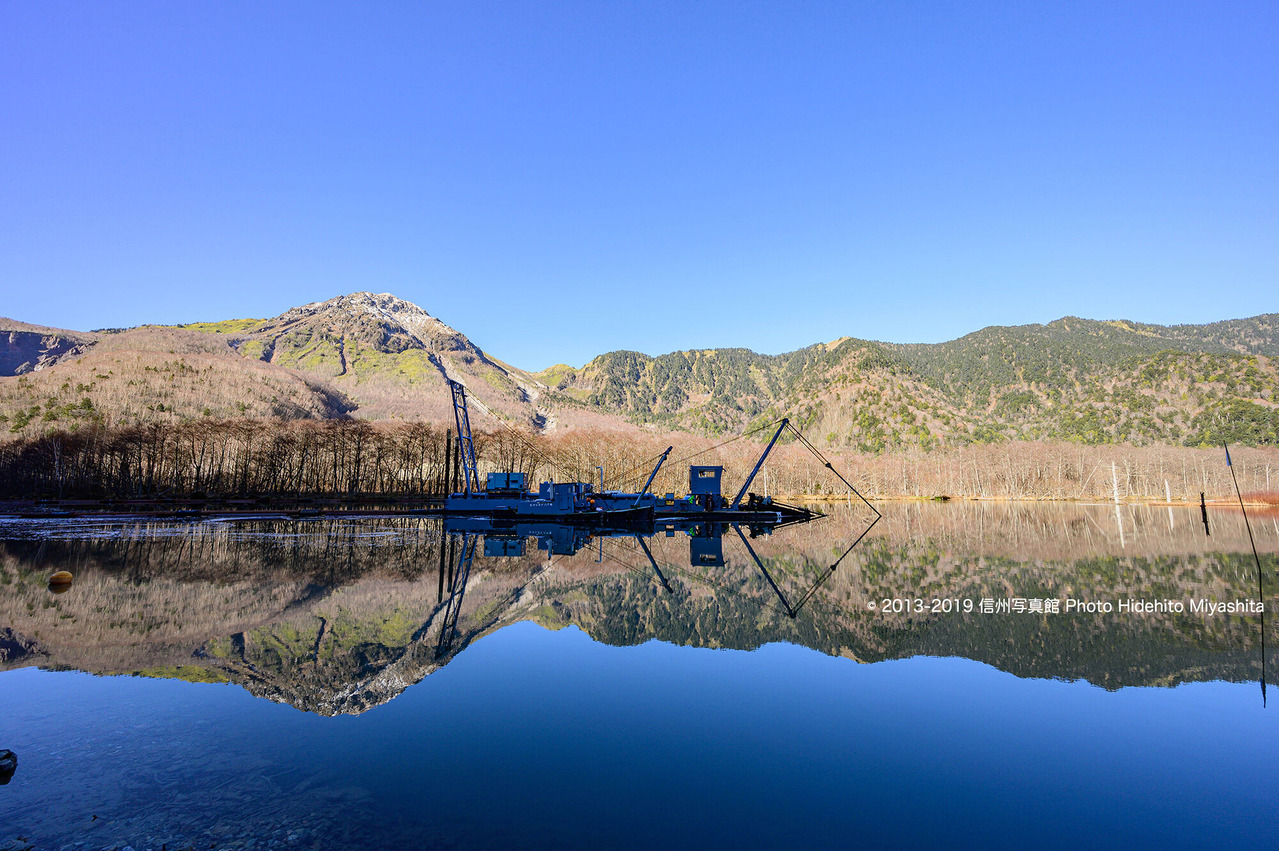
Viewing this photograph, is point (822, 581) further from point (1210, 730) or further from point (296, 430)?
point (296, 430)

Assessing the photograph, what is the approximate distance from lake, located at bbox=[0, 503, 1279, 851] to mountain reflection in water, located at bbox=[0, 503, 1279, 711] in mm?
163

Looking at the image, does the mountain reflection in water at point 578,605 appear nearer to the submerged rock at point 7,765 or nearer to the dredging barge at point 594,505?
the submerged rock at point 7,765

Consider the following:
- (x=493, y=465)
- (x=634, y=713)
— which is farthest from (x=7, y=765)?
(x=493, y=465)

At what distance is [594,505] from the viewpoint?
8662 centimetres

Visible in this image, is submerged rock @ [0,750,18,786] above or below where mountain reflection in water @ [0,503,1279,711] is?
above

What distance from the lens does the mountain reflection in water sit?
1524cm

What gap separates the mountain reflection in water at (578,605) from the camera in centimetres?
1524

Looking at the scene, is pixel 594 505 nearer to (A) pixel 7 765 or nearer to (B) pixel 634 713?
(B) pixel 634 713

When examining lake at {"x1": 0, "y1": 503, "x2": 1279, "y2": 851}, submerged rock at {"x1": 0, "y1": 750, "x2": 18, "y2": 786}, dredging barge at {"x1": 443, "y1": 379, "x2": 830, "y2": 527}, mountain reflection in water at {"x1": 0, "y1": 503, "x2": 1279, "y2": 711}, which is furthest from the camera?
dredging barge at {"x1": 443, "y1": 379, "x2": 830, "y2": 527}

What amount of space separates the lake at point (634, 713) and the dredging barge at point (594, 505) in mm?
48993

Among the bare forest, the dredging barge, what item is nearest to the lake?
the dredging barge

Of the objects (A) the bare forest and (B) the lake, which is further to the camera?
(A) the bare forest

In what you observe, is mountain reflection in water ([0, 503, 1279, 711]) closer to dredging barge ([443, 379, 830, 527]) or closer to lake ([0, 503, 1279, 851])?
lake ([0, 503, 1279, 851])

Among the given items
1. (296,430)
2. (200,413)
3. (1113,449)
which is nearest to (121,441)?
(296,430)
